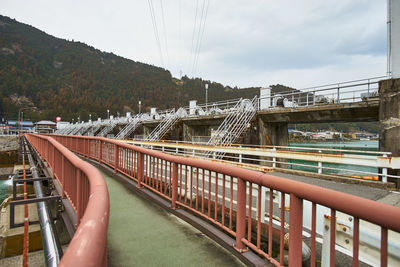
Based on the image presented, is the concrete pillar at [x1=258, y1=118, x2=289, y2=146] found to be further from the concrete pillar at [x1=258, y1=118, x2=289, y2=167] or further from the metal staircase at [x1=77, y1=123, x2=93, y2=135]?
the metal staircase at [x1=77, y1=123, x2=93, y2=135]

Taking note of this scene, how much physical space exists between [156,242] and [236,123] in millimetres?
15902

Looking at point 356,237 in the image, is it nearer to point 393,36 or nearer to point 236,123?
point 393,36

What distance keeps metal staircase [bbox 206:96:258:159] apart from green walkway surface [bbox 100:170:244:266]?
13450 mm

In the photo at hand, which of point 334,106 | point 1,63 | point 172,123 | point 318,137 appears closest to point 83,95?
point 1,63

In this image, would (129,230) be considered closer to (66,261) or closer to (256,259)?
(256,259)

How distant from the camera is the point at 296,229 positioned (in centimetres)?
240

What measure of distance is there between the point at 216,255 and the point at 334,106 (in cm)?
1469

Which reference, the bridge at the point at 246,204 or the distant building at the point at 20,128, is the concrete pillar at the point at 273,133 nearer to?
the bridge at the point at 246,204

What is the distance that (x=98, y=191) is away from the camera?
7.25ft

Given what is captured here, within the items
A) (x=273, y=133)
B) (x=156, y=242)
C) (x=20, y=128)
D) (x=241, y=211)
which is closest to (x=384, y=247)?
(x=241, y=211)

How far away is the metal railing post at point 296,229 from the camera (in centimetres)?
237

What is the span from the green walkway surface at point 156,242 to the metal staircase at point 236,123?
13.5 metres

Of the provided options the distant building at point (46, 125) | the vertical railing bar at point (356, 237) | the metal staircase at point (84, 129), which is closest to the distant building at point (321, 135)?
the metal staircase at point (84, 129)

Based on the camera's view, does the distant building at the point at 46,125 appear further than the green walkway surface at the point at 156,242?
Yes
